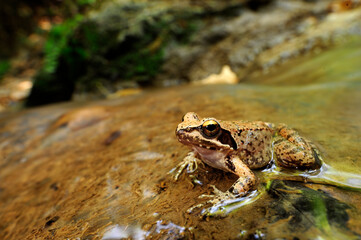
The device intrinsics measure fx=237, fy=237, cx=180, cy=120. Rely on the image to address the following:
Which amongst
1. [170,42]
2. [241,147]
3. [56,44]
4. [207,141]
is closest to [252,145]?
[241,147]

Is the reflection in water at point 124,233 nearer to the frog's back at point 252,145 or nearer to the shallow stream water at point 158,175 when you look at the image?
the shallow stream water at point 158,175

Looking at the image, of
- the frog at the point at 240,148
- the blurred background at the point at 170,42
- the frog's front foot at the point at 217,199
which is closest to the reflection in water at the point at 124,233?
the frog's front foot at the point at 217,199

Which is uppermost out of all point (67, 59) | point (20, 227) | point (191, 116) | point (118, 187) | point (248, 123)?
point (67, 59)

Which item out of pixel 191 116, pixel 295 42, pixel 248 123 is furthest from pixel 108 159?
pixel 295 42

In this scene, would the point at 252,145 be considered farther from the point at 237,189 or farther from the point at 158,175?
the point at 158,175

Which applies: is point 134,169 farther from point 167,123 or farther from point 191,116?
point 167,123
